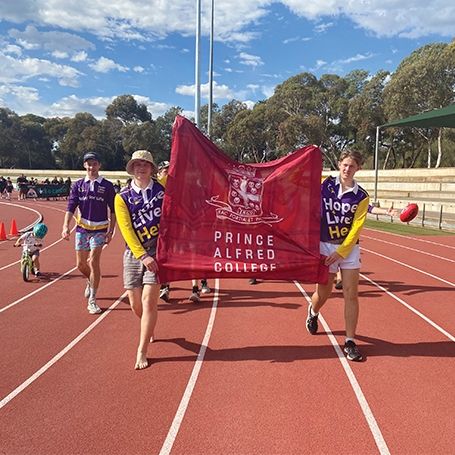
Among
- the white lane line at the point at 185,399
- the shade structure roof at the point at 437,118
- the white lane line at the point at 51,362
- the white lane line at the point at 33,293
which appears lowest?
the white lane line at the point at 33,293

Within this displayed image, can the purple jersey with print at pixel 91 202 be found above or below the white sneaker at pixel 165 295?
above

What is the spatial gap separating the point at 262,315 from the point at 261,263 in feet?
5.39

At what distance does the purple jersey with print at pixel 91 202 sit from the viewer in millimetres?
5344

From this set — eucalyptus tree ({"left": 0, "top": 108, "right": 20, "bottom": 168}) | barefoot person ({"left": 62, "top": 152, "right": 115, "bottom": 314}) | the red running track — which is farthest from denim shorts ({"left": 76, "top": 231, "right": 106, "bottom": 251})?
A: eucalyptus tree ({"left": 0, "top": 108, "right": 20, "bottom": 168})

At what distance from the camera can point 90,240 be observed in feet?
17.7

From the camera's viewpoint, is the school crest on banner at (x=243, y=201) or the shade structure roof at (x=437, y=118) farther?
the shade structure roof at (x=437, y=118)

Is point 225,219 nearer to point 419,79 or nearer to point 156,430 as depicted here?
point 156,430

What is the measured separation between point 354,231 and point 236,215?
117cm

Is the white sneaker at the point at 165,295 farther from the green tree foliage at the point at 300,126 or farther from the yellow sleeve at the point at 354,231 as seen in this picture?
the green tree foliage at the point at 300,126

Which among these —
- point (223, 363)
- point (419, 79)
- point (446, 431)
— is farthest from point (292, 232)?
point (419, 79)

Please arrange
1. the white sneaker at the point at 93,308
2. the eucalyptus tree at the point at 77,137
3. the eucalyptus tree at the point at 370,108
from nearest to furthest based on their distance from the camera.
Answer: the white sneaker at the point at 93,308 < the eucalyptus tree at the point at 370,108 < the eucalyptus tree at the point at 77,137

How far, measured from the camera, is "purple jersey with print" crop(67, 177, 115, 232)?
5344mm

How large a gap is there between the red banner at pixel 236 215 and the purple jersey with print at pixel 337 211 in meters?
0.12

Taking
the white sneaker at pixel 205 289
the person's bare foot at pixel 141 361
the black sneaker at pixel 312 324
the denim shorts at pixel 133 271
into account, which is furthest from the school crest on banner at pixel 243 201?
the white sneaker at pixel 205 289
